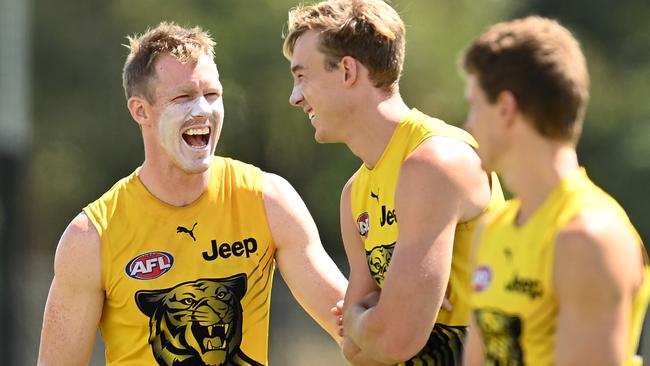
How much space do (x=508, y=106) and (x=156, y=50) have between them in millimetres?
2658

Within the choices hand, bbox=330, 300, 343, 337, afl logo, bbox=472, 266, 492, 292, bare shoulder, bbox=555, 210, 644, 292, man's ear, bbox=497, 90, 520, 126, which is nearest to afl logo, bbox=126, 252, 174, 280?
hand, bbox=330, 300, 343, 337

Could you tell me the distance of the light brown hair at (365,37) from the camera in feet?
17.4

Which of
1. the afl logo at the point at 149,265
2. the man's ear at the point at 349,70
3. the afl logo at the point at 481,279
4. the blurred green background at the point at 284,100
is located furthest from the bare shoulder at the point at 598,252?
the blurred green background at the point at 284,100

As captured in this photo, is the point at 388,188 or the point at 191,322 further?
the point at 191,322

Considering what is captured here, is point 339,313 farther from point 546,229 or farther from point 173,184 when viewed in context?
point 546,229

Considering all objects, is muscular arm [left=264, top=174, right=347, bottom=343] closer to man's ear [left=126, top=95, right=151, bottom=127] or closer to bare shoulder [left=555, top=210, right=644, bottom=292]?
man's ear [left=126, top=95, right=151, bottom=127]

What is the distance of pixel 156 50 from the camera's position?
609 centimetres

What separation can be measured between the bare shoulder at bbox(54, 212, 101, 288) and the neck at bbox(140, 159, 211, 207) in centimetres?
39

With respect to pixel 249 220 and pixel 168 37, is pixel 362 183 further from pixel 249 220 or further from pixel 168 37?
pixel 168 37

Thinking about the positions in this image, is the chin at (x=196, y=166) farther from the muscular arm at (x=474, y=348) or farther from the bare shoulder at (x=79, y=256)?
the muscular arm at (x=474, y=348)

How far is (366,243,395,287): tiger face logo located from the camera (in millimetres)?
5223

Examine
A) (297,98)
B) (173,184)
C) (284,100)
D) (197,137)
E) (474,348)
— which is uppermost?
(297,98)

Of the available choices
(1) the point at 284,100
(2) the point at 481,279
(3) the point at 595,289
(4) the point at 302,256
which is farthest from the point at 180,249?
(1) the point at 284,100

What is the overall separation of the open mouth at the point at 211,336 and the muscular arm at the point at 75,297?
48 centimetres
